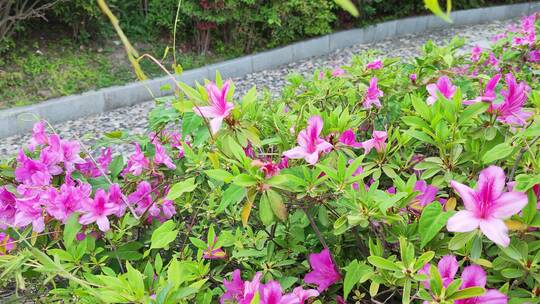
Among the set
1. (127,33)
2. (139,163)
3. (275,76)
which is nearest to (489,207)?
(139,163)

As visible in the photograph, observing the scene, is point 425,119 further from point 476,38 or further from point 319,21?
point 476,38

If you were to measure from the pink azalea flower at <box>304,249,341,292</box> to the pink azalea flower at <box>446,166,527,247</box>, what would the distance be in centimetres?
24

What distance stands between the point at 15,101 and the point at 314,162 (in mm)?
4206

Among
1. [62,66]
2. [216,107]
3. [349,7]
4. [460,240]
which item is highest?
[349,7]

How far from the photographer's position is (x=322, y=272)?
881 mm

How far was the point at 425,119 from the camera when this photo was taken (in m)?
1.01

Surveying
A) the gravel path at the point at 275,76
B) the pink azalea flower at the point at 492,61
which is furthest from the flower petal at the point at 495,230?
the gravel path at the point at 275,76

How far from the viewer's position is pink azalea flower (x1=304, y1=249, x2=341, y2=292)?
874 mm

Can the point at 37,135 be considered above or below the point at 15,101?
above

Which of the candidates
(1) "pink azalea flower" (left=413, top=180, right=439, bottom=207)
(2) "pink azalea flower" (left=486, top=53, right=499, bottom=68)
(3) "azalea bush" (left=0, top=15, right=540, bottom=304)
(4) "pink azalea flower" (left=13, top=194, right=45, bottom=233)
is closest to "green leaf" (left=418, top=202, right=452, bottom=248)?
(3) "azalea bush" (left=0, top=15, right=540, bottom=304)

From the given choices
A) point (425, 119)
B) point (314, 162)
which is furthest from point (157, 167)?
point (425, 119)

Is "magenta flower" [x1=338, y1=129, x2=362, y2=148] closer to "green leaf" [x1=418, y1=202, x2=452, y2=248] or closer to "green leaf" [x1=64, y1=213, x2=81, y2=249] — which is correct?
"green leaf" [x1=418, y1=202, x2=452, y2=248]

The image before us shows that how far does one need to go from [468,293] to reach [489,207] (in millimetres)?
114

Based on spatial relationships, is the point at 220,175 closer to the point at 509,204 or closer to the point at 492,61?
the point at 509,204
